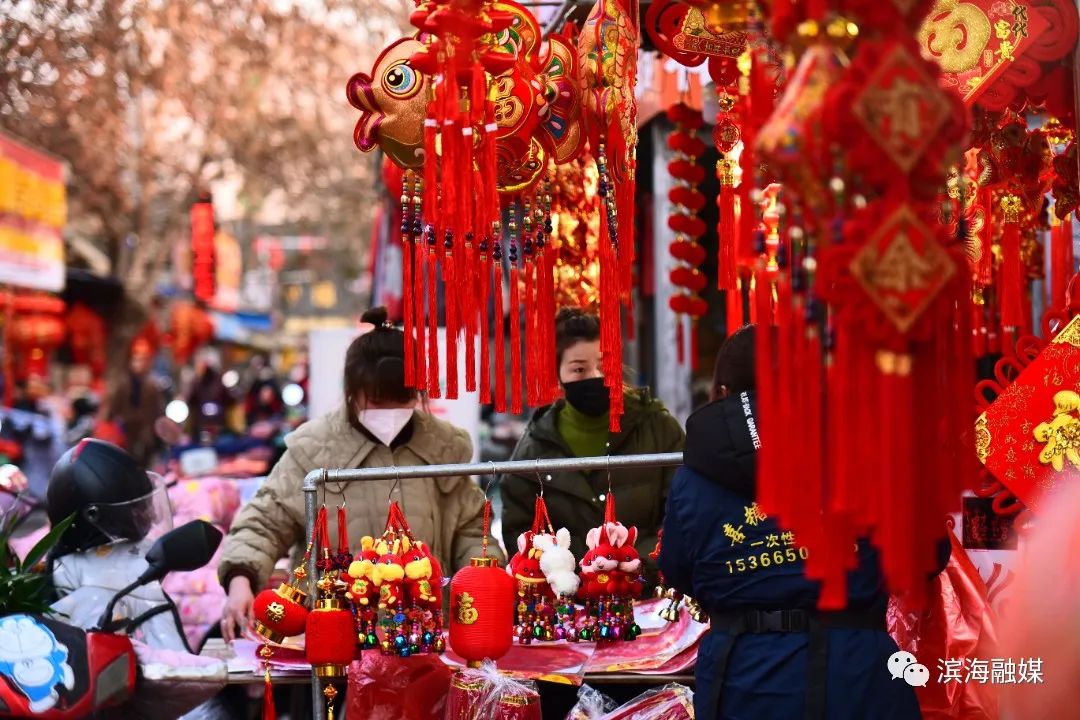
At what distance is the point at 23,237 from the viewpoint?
1187 cm

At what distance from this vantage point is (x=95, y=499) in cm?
413

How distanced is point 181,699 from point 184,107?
11257 mm

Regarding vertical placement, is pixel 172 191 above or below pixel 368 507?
above

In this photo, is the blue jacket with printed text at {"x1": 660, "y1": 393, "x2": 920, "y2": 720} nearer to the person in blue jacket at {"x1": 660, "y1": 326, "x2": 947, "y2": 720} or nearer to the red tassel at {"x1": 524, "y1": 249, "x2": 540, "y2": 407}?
the person in blue jacket at {"x1": 660, "y1": 326, "x2": 947, "y2": 720}

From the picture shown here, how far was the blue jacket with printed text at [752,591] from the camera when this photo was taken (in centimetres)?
270

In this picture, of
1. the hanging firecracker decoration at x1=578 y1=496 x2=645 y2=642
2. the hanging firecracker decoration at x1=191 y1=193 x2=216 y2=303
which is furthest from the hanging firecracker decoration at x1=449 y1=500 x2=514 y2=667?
the hanging firecracker decoration at x1=191 y1=193 x2=216 y2=303

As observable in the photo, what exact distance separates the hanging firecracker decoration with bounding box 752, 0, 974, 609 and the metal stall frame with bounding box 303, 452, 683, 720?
1.38 meters

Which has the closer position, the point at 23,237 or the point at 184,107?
the point at 23,237

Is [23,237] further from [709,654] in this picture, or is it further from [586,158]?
[709,654]

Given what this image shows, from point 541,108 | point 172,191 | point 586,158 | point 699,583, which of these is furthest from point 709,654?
point 172,191

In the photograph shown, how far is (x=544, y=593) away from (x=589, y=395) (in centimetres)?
91

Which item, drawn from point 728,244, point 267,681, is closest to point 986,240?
point 728,244

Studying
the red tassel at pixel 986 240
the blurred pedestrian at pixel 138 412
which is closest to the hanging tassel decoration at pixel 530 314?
the red tassel at pixel 986 240

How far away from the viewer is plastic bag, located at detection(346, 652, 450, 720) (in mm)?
3623
